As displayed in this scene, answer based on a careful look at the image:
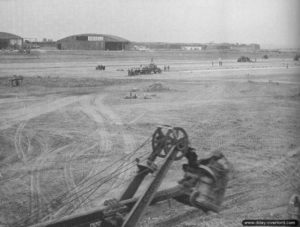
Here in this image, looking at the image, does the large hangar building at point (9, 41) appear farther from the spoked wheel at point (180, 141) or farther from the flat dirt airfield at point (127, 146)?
the spoked wheel at point (180, 141)

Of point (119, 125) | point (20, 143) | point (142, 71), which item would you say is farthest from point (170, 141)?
point (142, 71)

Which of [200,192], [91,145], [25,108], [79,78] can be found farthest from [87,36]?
[200,192]

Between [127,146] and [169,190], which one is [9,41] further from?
[169,190]

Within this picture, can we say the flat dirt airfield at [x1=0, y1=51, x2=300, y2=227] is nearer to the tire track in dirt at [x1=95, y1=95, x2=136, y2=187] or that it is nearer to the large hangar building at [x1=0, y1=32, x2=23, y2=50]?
the tire track in dirt at [x1=95, y1=95, x2=136, y2=187]

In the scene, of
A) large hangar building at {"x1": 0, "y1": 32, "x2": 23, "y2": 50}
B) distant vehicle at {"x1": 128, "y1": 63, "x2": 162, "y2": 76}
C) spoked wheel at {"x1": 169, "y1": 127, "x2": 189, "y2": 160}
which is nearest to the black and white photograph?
spoked wheel at {"x1": 169, "y1": 127, "x2": 189, "y2": 160}

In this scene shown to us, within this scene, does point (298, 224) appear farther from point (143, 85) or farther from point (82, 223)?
point (143, 85)

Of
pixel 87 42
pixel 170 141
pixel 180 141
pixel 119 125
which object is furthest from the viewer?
pixel 87 42

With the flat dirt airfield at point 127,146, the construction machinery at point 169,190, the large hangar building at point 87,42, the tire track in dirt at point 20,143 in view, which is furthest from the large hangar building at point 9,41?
the construction machinery at point 169,190
